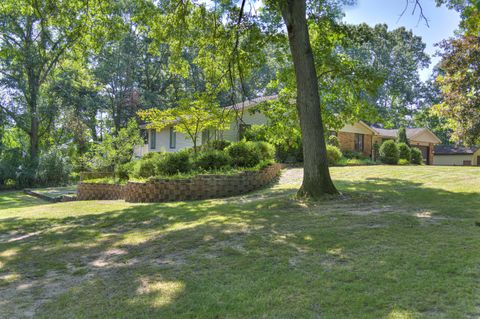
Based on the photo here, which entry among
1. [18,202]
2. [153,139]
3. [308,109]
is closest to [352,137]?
[153,139]

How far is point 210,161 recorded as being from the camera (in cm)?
1249

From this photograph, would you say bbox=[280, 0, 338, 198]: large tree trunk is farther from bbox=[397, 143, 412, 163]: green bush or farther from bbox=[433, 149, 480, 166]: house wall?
bbox=[433, 149, 480, 166]: house wall

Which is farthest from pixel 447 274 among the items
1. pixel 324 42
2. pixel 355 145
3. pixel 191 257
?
pixel 355 145

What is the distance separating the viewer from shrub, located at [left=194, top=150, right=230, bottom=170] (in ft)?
40.8

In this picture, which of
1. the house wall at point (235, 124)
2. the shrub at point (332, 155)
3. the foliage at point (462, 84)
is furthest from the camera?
the house wall at point (235, 124)

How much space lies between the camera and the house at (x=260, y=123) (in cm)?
2078

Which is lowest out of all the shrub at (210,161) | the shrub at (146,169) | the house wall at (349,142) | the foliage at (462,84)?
the shrub at (146,169)

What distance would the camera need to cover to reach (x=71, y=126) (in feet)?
98.6

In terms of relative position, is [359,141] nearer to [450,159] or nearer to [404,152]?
[404,152]

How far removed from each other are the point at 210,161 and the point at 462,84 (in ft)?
34.5

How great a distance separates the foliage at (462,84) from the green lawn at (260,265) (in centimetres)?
1022


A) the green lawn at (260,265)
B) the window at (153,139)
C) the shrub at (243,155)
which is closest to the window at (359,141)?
the window at (153,139)

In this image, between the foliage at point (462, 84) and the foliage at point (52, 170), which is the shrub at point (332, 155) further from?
the foliage at point (52, 170)

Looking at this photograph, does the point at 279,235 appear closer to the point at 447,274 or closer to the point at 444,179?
the point at 447,274
